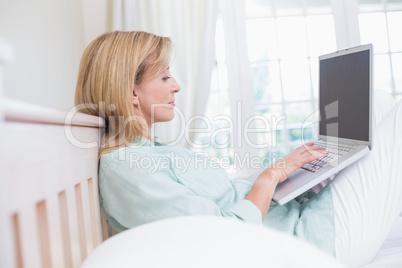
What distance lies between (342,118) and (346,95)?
0.29 ft

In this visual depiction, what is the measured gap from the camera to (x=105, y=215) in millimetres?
1088

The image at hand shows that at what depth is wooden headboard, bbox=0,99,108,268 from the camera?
0.46 meters

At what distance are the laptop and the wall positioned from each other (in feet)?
2.90

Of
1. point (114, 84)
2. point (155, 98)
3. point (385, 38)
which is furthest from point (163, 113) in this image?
point (385, 38)

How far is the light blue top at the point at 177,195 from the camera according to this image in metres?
0.94

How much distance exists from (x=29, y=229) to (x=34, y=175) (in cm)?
7

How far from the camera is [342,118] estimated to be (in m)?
1.37

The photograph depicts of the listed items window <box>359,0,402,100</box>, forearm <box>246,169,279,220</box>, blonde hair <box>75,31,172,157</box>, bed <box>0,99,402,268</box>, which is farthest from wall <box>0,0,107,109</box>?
window <box>359,0,402,100</box>

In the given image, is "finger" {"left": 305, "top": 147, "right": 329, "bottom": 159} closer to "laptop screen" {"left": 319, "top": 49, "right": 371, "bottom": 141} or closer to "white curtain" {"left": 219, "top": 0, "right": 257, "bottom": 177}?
"laptop screen" {"left": 319, "top": 49, "right": 371, "bottom": 141}

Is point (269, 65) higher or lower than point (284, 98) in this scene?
higher

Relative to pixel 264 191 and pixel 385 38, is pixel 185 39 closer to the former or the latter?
pixel 385 38

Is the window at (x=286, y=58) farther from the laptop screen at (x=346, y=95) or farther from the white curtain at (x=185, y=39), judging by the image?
the laptop screen at (x=346, y=95)

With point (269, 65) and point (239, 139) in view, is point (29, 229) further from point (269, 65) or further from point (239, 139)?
point (269, 65)

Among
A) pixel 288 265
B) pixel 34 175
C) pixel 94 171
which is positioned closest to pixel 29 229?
pixel 34 175
